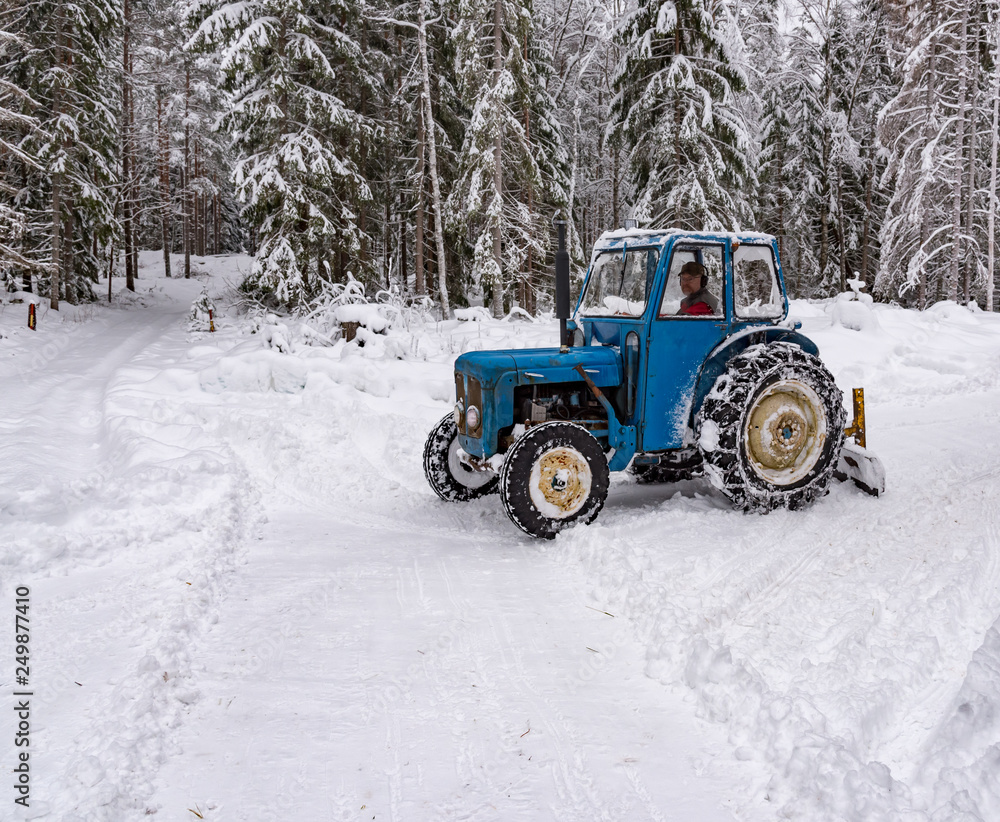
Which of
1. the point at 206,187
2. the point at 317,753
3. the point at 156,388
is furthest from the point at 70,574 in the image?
the point at 206,187

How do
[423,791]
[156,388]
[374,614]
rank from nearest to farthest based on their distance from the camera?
[423,791]
[374,614]
[156,388]

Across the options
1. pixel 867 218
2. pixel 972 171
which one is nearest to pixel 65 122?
pixel 972 171

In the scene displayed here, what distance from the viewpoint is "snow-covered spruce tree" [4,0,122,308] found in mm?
19438

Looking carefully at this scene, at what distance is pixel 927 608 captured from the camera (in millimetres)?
3863

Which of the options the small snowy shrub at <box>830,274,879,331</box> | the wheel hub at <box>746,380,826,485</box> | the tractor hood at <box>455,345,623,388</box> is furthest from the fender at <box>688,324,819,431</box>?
the small snowy shrub at <box>830,274,879,331</box>

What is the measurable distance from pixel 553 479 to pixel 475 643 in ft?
5.81

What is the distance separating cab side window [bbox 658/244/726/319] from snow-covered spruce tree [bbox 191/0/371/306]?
12.2m

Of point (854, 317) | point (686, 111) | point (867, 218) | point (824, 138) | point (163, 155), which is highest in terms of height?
point (163, 155)

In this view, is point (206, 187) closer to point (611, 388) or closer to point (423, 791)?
point (611, 388)

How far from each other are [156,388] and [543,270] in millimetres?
10808

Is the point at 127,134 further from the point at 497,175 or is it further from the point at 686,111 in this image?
the point at 686,111

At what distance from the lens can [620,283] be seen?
5.94 metres

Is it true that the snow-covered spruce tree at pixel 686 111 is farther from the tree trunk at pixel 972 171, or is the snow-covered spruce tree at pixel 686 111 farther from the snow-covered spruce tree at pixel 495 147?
the tree trunk at pixel 972 171

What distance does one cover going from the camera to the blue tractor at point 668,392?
5.35 m
